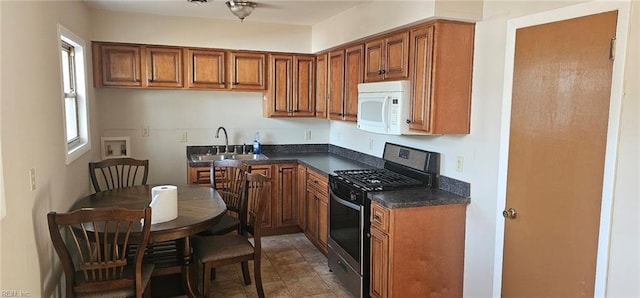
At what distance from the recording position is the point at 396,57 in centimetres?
308

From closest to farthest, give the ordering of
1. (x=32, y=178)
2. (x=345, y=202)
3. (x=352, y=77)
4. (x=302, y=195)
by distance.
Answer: (x=32, y=178) < (x=345, y=202) < (x=352, y=77) < (x=302, y=195)

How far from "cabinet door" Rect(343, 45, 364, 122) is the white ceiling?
0.41 m

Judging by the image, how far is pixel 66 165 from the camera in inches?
110

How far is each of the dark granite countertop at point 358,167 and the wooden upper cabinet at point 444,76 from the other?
17.6 inches

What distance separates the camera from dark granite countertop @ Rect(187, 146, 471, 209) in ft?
8.96

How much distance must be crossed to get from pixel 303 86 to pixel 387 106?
1818 mm

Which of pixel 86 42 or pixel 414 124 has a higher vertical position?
pixel 86 42

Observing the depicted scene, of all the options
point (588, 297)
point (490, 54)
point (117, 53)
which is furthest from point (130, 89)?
point (588, 297)

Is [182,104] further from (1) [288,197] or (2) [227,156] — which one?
(1) [288,197]

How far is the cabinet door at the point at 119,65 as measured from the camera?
402 cm

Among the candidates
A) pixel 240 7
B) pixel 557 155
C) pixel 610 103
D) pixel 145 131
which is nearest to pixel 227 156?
pixel 145 131

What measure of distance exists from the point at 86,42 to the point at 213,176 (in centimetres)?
164

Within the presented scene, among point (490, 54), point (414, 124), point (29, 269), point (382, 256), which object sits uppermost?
point (490, 54)

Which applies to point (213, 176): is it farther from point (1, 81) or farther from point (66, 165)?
point (1, 81)
